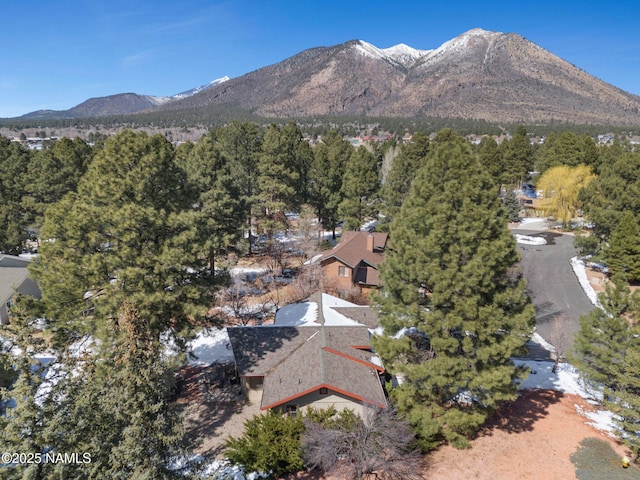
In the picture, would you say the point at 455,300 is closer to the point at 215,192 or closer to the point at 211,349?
the point at 211,349

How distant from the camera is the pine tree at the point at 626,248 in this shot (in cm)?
3069

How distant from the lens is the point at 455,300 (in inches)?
553

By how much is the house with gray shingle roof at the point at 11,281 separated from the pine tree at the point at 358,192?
1115 inches

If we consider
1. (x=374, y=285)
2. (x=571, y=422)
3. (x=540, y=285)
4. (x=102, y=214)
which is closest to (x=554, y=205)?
(x=540, y=285)

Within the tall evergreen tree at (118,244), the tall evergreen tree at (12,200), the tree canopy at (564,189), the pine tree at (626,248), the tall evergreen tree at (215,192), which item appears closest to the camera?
the tall evergreen tree at (118,244)

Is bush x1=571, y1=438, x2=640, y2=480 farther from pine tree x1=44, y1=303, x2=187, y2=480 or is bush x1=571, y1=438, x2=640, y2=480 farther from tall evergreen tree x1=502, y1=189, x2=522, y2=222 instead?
tall evergreen tree x1=502, y1=189, x2=522, y2=222

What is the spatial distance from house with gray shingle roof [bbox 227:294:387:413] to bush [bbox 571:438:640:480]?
7504mm

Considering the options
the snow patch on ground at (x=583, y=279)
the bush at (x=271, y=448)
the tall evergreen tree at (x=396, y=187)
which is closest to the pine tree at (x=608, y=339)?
the bush at (x=271, y=448)

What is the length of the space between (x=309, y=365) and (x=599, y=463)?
1178 cm

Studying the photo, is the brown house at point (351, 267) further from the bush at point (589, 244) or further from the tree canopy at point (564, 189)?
the tree canopy at point (564, 189)

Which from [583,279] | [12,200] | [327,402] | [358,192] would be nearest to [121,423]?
[327,402]

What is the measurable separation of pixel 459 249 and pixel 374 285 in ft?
59.3

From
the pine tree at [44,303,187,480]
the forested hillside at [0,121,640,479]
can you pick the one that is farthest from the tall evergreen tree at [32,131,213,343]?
the pine tree at [44,303,187,480]

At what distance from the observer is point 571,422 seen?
17.1 m
